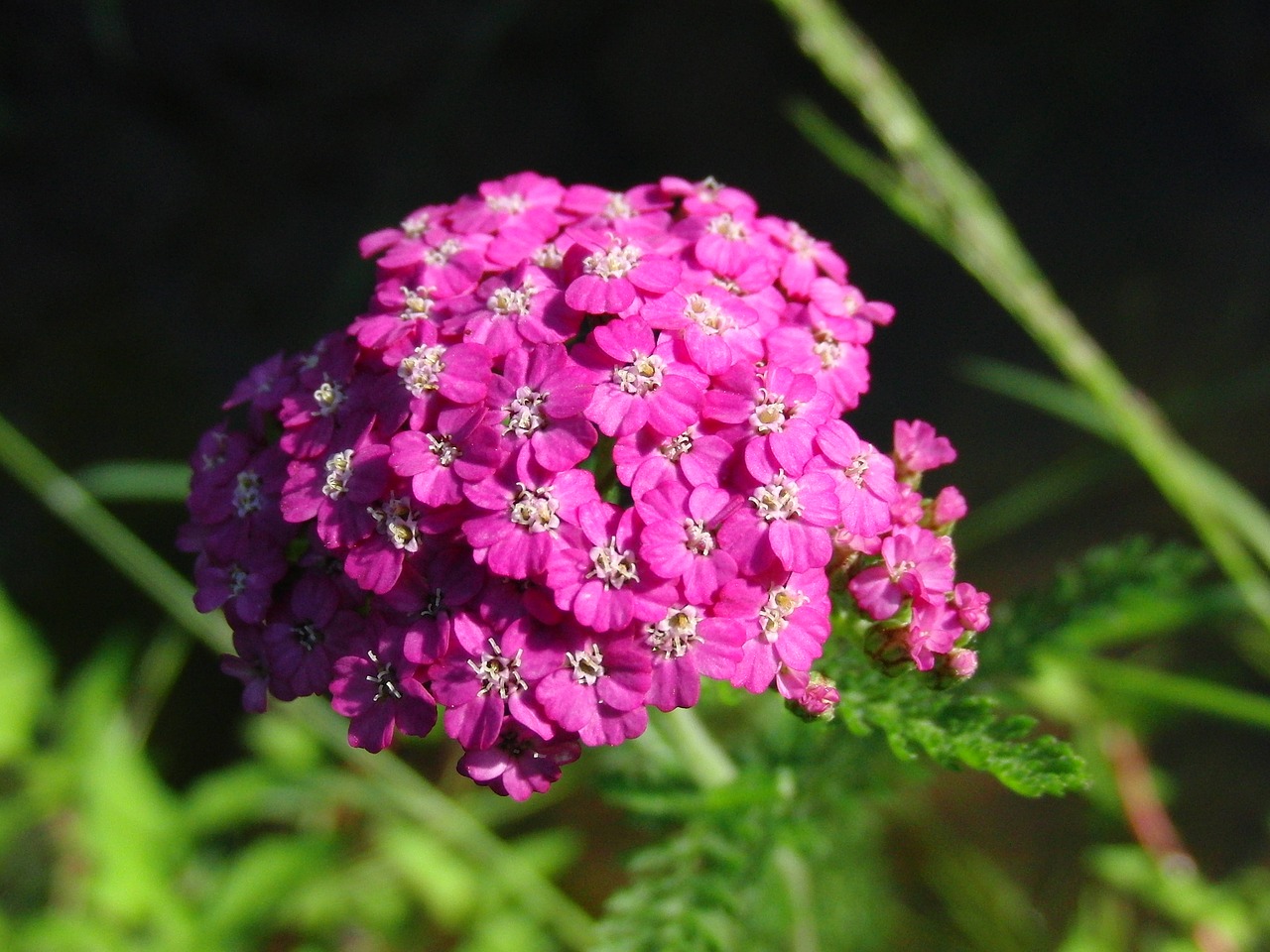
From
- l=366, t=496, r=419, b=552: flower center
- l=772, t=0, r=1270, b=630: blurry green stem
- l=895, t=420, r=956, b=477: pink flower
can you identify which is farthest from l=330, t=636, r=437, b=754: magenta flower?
l=772, t=0, r=1270, b=630: blurry green stem

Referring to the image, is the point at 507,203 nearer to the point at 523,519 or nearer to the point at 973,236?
the point at 523,519

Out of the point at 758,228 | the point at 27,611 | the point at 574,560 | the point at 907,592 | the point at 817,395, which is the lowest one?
the point at 27,611

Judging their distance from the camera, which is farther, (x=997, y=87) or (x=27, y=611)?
(x=27, y=611)

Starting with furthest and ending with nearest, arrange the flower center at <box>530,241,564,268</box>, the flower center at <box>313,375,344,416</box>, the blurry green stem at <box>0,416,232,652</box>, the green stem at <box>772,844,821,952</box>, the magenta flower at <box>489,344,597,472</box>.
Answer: the blurry green stem at <box>0,416,232,652</box>, the green stem at <box>772,844,821,952</box>, the flower center at <box>530,241,564,268</box>, the flower center at <box>313,375,344,416</box>, the magenta flower at <box>489,344,597,472</box>

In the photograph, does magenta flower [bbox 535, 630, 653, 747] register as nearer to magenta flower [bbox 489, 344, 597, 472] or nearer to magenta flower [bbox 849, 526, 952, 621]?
magenta flower [bbox 489, 344, 597, 472]

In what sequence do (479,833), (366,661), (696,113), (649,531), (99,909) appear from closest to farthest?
(649,531), (366,661), (99,909), (479,833), (696,113)

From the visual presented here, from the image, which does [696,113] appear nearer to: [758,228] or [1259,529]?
[758,228]

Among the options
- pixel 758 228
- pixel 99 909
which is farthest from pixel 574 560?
pixel 99 909
